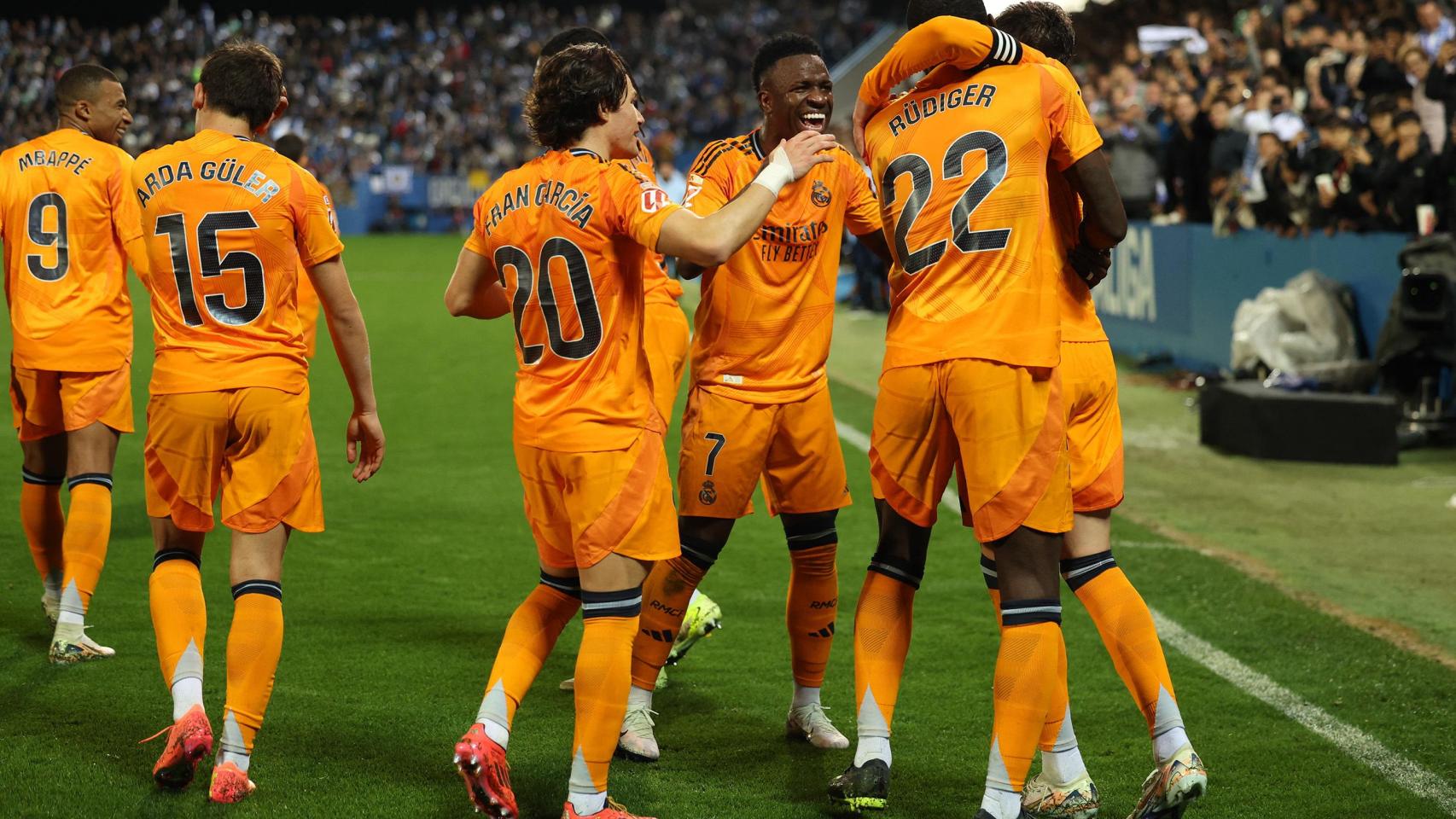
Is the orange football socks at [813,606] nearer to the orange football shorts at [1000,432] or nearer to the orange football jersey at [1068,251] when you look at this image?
the orange football shorts at [1000,432]

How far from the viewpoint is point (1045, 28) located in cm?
396

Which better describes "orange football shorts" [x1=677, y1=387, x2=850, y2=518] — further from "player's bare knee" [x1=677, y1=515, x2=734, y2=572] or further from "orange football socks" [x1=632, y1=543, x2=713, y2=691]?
"orange football socks" [x1=632, y1=543, x2=713, y2=691]

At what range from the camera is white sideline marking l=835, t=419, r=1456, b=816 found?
13.9ft

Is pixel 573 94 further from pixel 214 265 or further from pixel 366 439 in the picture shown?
pixel 366 439

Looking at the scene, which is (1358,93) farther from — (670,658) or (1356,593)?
(670,658)

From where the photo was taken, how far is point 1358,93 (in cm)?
1437

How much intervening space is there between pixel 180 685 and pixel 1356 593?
508 cm

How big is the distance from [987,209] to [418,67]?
157 feet

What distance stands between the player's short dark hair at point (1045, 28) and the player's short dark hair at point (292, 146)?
466 centimetres

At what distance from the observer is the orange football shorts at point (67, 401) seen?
568 cm

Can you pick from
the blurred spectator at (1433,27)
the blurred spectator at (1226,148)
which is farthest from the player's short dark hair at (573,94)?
the blurred spectator at (1433,27)

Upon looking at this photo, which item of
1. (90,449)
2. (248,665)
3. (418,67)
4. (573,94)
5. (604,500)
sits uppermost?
(418,67)

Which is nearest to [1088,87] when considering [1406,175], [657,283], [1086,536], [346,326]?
[1406,175]

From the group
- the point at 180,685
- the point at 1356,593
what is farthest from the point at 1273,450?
the point at 180,685
